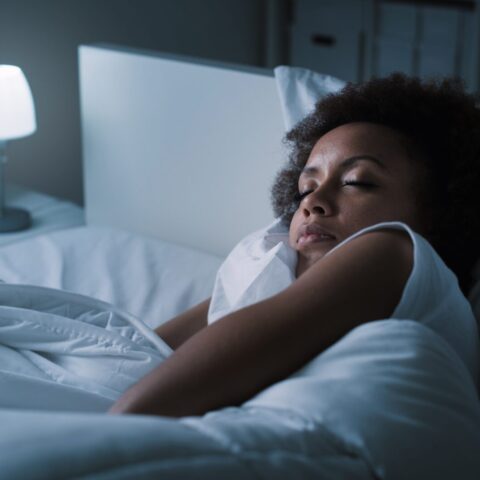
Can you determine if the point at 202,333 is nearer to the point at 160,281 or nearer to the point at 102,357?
the point at 102,357

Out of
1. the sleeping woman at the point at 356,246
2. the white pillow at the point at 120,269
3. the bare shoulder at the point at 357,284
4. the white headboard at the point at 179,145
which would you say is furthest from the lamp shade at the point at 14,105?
the bare shoulder at the point at 357,284

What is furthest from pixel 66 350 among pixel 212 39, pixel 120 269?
pixel 212 39

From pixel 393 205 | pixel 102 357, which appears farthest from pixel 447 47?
pixel 102 357

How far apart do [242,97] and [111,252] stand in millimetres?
426

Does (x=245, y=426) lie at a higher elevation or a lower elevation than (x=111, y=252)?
higher

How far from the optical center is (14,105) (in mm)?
2098

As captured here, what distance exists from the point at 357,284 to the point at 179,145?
1.11m

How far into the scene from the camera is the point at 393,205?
114cm

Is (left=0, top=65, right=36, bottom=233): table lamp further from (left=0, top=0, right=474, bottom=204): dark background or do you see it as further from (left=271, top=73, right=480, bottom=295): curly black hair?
(left=271, top=73, right=480, bottom=295): curly black hair

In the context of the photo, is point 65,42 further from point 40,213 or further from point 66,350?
point 66,350

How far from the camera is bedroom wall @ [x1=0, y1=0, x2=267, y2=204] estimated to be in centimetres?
258

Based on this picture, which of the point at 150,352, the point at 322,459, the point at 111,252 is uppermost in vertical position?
the point at 322,459

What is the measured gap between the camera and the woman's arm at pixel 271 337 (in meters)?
0.88

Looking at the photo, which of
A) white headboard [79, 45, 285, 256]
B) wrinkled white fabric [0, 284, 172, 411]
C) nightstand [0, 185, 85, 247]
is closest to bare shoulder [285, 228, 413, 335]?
wrinkled white fabric [0, 284, 172, 411]
